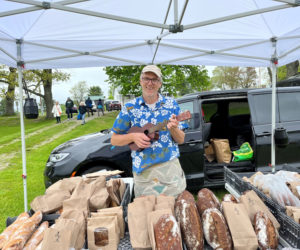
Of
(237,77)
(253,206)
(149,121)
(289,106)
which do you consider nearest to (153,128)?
(149,121)

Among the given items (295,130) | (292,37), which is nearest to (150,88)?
(292,37)

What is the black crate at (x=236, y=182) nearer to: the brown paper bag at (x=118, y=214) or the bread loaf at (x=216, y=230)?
the bread loaf at (x=216, y=230)

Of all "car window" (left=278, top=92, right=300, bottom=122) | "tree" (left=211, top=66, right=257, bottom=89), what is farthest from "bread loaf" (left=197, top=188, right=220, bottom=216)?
"tree" (left=211, top=66, right=257, bottom=89)

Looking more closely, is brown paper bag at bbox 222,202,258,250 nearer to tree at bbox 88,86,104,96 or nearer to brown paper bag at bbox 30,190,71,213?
brown paper bag at bbox 30,190,71,213

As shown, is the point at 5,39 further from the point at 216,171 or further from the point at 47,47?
the point at 216,171

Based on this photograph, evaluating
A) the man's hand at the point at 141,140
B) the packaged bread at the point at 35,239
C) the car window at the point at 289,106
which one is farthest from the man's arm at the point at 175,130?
the car window at the point at 289,106

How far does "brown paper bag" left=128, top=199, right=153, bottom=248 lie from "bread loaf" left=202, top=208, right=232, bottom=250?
0.34 m

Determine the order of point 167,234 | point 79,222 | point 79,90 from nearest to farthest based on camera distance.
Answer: point 167,234
point 79,222
point 79,90

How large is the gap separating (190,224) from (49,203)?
114 cm

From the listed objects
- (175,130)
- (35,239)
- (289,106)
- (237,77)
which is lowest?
(35,239)

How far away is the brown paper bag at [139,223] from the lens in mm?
1237

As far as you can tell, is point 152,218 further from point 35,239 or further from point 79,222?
point 35,239

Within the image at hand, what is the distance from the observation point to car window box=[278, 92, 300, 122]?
3818 mm

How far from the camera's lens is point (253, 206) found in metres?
1.43
